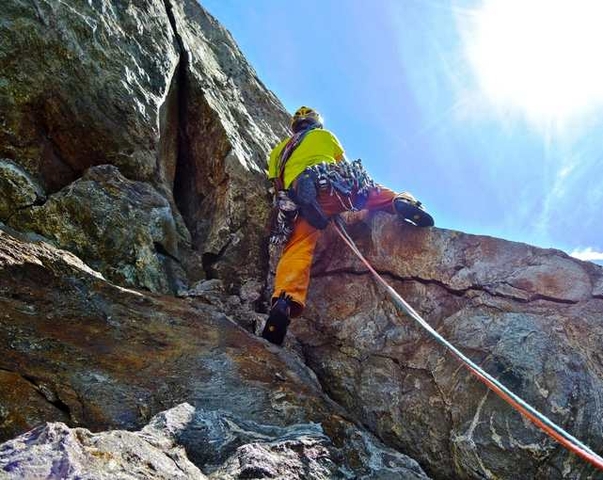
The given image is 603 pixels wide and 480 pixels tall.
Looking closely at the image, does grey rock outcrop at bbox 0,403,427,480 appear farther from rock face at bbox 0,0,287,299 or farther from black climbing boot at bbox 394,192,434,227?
black climbing boot at bbox 394,192,434,227

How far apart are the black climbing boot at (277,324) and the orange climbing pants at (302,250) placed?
0.20m

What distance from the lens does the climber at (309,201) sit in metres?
5.27

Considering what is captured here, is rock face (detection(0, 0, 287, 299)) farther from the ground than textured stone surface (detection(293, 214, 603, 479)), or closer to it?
farther from the ground

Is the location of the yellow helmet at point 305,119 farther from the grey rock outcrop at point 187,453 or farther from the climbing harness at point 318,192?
the grey rock outcrop at point 187,453

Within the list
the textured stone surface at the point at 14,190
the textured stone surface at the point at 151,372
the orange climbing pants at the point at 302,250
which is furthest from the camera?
the orange climbing pants at the point at 302,250

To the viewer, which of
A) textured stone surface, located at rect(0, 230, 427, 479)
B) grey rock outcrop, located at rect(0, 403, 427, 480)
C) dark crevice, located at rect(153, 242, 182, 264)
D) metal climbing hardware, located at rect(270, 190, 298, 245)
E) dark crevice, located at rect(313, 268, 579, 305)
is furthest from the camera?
metal climbing hardware, located at rect(270, 190, 298, 245)

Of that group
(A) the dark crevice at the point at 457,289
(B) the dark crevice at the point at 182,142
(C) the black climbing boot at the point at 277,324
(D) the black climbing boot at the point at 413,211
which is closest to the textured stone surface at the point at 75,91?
(B) the dark crevice at the point at 182,142

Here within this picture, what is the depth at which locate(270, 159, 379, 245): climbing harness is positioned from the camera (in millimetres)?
5617

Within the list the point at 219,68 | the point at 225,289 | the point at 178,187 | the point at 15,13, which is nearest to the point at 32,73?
the point at 15,13

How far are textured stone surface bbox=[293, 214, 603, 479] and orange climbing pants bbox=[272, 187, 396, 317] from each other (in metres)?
0.25

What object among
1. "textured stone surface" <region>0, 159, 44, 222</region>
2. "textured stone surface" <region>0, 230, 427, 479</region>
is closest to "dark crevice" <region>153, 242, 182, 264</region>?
"textured stone surface" <region>0, 230, 427, 479</region>

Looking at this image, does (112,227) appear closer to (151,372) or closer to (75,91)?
(75,91)

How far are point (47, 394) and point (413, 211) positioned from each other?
13.6 ft

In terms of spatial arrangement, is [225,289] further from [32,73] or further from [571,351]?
[571,351]
